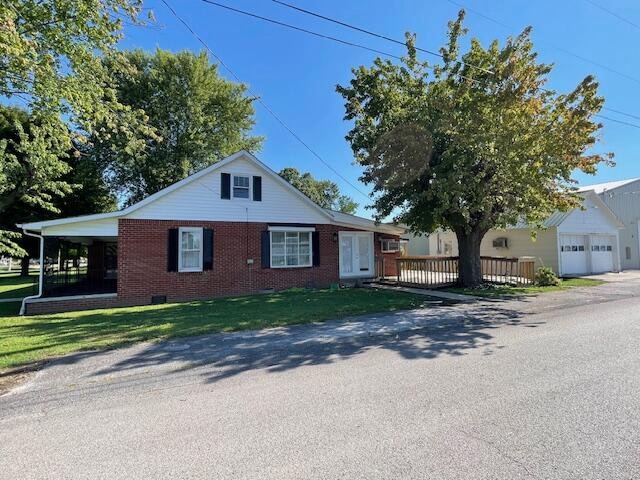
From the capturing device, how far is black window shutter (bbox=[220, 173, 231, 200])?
1552 cm

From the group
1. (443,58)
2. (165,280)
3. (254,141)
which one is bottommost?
(165,280)

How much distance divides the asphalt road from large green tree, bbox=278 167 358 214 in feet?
126

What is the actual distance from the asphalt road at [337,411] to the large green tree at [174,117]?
23.7 meters

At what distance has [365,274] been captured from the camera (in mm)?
19391

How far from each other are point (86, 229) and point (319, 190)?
40841 mm

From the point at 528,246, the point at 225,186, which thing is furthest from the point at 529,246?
the point at 225,186

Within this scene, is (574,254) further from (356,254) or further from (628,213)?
(356,254)

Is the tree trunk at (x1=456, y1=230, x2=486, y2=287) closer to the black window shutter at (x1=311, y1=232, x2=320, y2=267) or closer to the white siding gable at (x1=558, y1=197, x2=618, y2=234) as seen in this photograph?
the black window shutter at (x1=311, y1=232, x2=320, y2=267)

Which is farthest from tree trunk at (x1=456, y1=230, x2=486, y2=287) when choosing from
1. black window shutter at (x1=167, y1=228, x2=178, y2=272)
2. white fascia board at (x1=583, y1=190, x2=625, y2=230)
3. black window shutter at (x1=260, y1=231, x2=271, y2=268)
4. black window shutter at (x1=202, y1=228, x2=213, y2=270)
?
white fascia board at (x1=583, y1=190, x2=625, y2=230)

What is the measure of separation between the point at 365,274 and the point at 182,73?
20478 mm

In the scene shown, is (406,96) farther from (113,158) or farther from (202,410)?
(113,158)

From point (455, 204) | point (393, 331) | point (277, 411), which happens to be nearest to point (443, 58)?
point (455, 204)

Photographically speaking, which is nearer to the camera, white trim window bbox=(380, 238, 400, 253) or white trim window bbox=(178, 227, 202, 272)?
white trim window bbox=(178, 227, 202, 272)

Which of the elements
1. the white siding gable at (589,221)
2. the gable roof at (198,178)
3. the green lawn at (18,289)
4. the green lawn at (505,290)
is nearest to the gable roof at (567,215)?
the white siding gable at (589,221)
